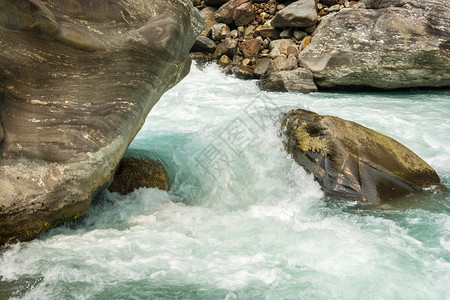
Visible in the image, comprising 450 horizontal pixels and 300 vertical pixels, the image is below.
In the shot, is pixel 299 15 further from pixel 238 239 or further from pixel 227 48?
pixel 238 239

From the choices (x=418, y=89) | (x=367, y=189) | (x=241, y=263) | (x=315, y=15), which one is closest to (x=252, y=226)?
(x=241, y=263)

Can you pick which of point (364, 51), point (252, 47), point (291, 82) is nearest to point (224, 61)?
point (252, 47)

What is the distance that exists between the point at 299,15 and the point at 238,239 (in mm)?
10100

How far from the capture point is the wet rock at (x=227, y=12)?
14242mm

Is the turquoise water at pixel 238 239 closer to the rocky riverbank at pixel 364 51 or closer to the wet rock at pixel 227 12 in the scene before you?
the rocky riverbank at pixel 364 51

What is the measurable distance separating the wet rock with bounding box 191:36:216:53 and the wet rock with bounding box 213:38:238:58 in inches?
16.6

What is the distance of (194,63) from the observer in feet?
43.0

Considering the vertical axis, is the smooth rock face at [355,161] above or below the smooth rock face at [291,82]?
below

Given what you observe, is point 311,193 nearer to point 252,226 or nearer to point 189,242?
point 252,226

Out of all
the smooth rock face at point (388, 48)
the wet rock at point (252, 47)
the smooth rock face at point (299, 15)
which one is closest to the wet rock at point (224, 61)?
the wet rock at point (252, 47)

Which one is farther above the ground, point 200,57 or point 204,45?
point 204,45

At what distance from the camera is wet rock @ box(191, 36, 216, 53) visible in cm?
1362

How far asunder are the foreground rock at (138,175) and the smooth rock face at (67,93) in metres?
0.57

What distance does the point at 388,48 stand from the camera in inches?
383
